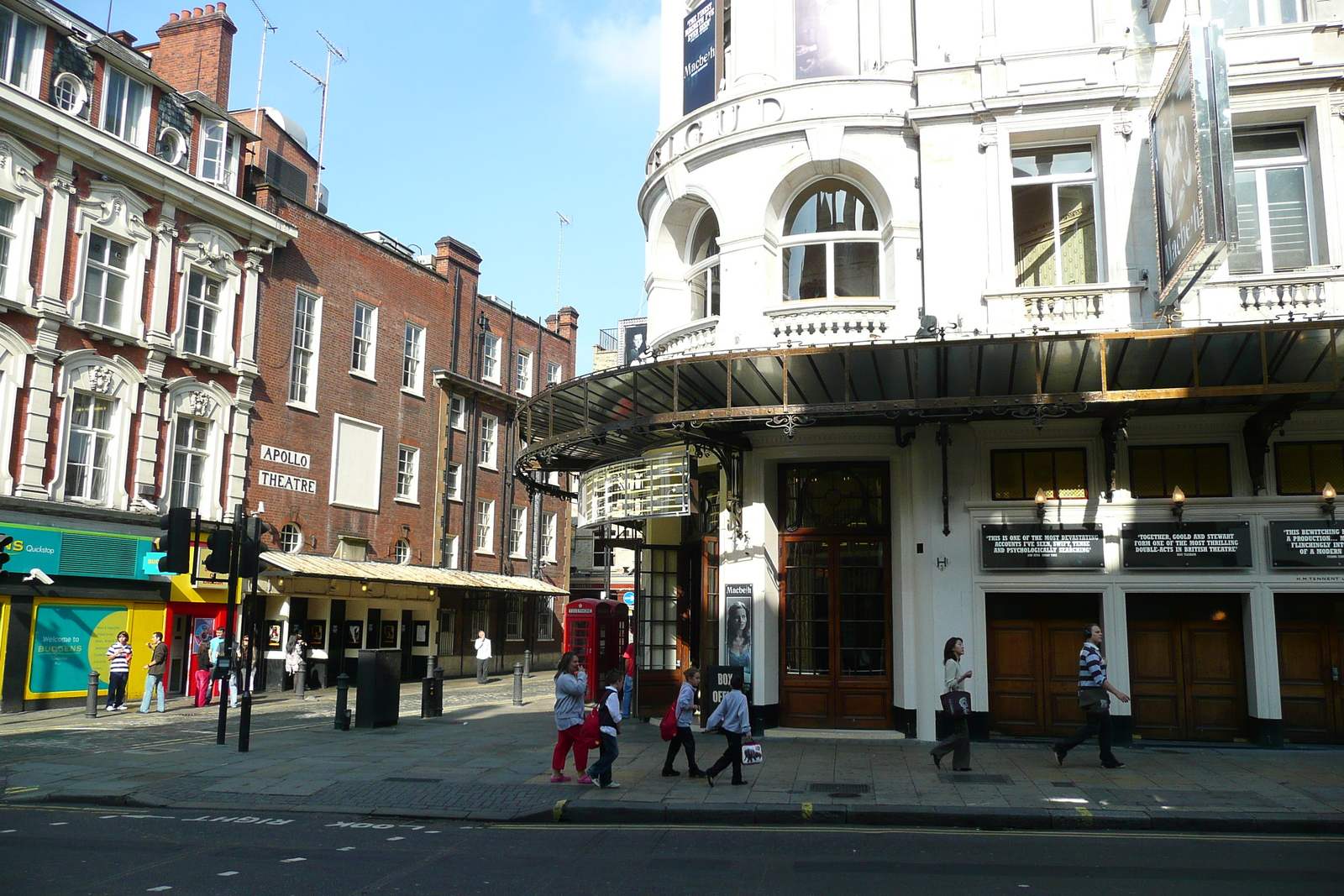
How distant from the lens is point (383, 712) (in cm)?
1739

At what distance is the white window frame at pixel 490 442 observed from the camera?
120 ft

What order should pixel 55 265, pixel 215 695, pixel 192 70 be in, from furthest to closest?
pixel 192 70 < pixel 215 695 < pixel 55 265

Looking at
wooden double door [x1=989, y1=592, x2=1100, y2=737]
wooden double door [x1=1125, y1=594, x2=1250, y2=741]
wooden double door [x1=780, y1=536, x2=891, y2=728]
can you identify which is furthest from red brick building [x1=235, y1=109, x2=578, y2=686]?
wooden double door [x1=1125, y1=594, x2=1250, y2=741]

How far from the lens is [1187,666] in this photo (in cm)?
1471

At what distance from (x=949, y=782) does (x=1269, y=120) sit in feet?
35.8

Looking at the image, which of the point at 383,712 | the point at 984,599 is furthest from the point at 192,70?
the point at 984,599

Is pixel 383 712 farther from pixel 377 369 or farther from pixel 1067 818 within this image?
pixel 377 369

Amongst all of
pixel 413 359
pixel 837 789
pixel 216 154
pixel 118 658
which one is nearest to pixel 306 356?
pixel 413 359

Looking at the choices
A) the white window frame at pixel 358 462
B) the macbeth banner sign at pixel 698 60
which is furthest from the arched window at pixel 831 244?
the white window frame at pixel 358 462

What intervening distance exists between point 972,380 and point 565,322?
31.5m

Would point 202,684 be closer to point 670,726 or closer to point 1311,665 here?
point 670,726

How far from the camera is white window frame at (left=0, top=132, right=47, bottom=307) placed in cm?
2044

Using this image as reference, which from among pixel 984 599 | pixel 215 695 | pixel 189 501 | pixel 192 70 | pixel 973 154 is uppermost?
pixel 192 70

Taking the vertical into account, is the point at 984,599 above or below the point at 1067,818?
above
